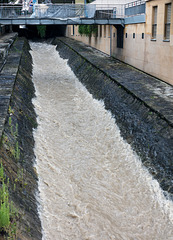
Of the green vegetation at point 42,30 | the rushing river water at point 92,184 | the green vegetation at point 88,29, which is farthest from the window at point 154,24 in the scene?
the green vegetation at point 42,30

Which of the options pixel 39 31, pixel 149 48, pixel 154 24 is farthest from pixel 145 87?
pixel 39 31

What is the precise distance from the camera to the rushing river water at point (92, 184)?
314 inches

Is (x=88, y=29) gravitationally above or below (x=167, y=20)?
above

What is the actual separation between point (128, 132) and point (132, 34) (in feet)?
36.7

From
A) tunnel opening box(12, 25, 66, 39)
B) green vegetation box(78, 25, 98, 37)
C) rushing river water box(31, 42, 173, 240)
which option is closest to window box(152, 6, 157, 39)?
rushing river water box(31, 42, 173, 240)

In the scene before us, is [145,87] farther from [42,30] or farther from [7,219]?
[42,30]

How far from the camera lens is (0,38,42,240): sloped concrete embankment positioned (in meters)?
6.99

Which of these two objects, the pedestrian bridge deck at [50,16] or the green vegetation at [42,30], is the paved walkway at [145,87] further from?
the green vegetation at [42,30]

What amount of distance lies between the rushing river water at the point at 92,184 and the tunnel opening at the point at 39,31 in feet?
139

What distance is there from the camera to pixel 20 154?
9.66m

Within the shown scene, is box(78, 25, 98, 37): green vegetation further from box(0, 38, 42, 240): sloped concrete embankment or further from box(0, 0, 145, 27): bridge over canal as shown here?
box(0, 38, 42, 240): sloped concrete embankment

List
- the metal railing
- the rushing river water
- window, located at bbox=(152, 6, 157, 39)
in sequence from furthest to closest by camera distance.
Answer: the metal railing, window, located at bbox=(152, 6, 157, 39), the rushing river water

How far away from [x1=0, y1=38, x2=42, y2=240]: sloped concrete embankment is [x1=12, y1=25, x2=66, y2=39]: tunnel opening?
4217cm

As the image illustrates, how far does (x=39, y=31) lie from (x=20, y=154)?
163 feet
